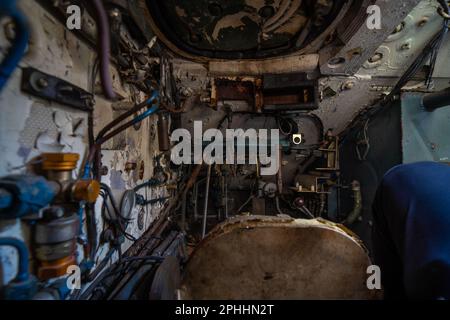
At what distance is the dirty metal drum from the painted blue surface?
1.57m

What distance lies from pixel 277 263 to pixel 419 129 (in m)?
1.97

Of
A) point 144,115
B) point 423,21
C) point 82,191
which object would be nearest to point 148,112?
point 144,115

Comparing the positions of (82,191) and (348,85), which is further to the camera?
(348,85)

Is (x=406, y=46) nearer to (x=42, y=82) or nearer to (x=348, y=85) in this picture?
(x=348, y=85)

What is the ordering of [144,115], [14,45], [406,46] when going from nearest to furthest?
1. [14,45]
2. [144,115]
3. [406,46]

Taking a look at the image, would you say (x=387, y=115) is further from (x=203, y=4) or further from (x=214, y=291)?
(x=214, y=291)

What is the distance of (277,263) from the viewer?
780 mm

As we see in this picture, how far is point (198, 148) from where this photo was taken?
2.28m

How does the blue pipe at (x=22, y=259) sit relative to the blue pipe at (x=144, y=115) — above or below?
below

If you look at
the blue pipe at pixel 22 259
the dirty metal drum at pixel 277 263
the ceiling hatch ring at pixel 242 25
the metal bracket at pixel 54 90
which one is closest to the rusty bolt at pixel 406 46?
the ceiling hatch ring at pixel 242 25

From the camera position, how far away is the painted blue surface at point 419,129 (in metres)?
1.76

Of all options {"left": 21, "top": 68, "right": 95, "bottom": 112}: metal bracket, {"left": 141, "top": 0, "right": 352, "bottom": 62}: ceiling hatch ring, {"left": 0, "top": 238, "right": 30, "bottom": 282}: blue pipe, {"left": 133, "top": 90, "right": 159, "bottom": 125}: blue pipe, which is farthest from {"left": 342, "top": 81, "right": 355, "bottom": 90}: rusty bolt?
{"left": 0, "top": 238, "right": 30, "bottom": 282}: blue pipe

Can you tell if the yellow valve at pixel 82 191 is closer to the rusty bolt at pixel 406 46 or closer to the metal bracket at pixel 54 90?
the metal bracket at pixel 54 90

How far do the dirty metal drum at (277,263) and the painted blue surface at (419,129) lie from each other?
1572mm
